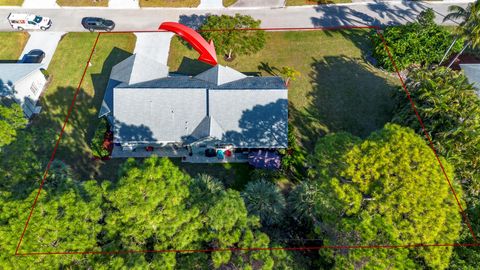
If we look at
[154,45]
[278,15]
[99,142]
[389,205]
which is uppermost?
[278,15]

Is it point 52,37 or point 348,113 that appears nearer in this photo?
point 348,113

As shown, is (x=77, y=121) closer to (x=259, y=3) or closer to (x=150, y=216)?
(x=150, y=216)

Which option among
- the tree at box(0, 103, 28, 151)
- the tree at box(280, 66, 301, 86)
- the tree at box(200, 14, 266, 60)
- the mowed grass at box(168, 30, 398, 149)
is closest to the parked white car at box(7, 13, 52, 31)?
the mowed grass at box(168, 30, 398, 149)

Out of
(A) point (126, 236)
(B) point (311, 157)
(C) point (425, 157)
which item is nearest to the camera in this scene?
(A) point (126, 236)

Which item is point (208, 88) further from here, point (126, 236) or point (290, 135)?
point (126, 236)

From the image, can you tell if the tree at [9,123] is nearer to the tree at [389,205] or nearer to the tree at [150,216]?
the tree at [150,216]

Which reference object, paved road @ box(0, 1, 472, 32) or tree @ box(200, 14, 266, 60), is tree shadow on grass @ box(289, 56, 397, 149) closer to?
paved road @ box(0, 1, 472, 32)

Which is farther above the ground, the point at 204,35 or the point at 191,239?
the point at 204,35

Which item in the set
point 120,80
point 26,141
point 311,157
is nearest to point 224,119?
point 311,157

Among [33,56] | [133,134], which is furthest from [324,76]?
[33,56]
